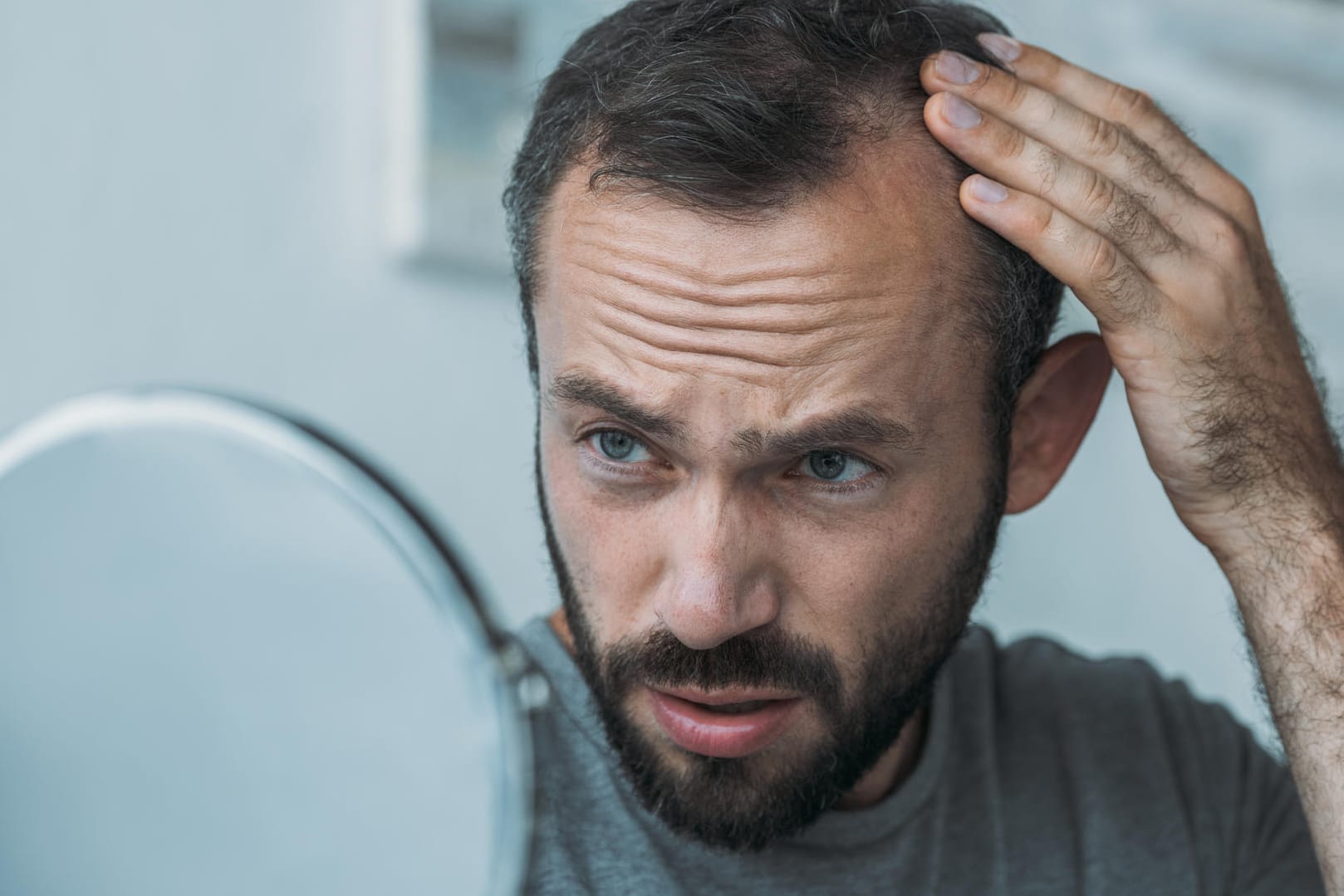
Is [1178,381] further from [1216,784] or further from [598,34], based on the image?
[598,34]

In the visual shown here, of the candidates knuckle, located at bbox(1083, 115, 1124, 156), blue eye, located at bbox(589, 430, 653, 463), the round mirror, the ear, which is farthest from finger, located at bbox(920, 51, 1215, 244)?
the round mirror

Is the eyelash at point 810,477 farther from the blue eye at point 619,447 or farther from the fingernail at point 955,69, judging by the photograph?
the fingernail at point 955,69

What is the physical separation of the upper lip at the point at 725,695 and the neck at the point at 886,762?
14 cm

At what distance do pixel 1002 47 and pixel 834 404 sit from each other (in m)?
0.38

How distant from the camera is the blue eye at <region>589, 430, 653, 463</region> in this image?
108 cm

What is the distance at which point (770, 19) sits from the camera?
1103 millimetres

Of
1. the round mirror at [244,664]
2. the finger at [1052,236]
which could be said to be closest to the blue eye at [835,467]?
the finger at [1052,236]

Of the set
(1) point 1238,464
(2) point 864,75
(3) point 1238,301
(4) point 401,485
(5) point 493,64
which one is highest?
(5) point 493,64

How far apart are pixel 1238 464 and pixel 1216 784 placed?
0.40 metres

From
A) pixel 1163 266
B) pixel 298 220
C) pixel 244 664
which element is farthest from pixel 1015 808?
pixel 298 220

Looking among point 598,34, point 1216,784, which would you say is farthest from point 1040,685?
point 598,34

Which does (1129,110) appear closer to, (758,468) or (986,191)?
(986,191)

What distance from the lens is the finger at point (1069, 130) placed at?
43.3 inches

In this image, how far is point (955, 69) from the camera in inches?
43.6
